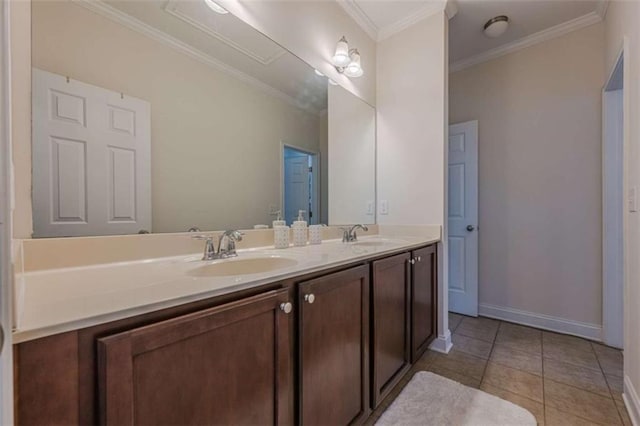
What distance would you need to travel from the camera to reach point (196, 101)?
129 centimetres

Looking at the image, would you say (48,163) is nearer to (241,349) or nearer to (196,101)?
(196,101)

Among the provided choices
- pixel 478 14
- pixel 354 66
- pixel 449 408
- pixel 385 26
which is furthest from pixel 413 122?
pixel 449 408

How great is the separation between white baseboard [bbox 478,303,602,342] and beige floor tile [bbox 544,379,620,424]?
3.02 feet

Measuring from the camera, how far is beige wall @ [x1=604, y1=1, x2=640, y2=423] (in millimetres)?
1316

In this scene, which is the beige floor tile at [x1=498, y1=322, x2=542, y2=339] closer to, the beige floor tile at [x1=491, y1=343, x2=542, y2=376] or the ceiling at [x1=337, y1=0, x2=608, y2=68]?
the beige floor tile at [x1=491, y1=343, x2=542, y2=376]

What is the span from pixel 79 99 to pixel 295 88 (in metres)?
1.13

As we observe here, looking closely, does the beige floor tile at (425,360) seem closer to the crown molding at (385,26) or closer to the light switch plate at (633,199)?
the light switch plate at (633,199)

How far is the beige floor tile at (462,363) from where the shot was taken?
176 centimetres

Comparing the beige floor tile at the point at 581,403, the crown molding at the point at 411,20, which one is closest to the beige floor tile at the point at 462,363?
the beige floor tile at the point at 581,403

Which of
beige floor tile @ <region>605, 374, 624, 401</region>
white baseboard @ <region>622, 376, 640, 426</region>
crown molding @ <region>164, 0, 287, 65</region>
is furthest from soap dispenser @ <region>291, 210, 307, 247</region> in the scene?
beige floor tile @ <region>605, 374, 624, 401</region>

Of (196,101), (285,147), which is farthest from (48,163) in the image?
(285,147)

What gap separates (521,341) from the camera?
219cm

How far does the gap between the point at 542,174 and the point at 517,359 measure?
5.03ft

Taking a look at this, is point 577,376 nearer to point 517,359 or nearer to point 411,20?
point 517,359
